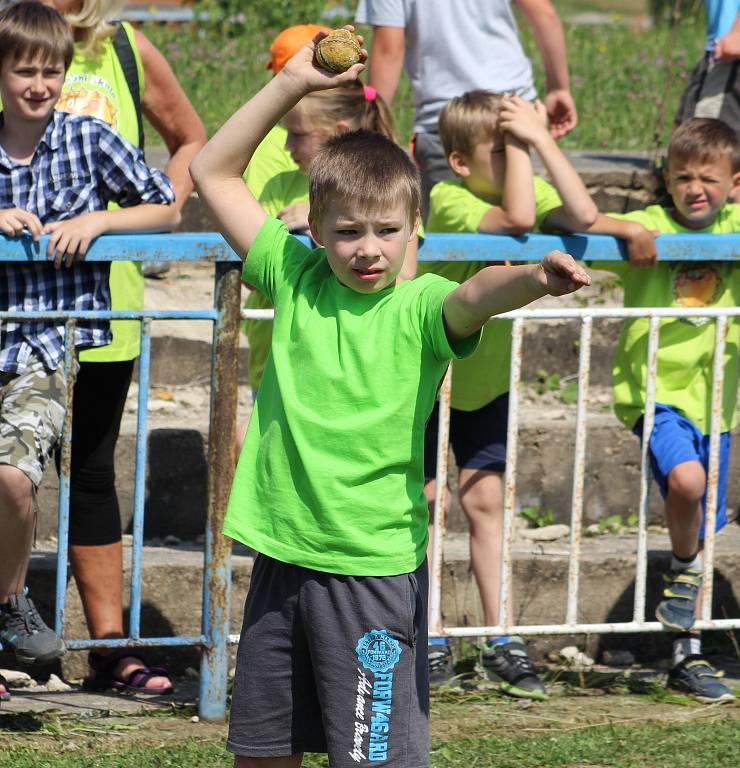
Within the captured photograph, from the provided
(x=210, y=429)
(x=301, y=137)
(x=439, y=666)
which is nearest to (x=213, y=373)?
(x=210, y=429)

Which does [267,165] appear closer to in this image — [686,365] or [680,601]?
[686,365]

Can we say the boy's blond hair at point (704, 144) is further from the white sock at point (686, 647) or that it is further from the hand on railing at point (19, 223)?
the hand on railing at point (19, 223)

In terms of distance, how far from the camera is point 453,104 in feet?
14.0

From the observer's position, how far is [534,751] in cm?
379

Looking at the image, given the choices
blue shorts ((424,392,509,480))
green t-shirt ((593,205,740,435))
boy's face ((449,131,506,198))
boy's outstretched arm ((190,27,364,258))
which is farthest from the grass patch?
boy's face ((449,131,506,198))

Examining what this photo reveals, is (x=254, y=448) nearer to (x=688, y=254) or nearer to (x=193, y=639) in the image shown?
(x=193, y=639)

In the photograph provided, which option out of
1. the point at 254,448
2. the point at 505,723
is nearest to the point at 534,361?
the point at 505,723

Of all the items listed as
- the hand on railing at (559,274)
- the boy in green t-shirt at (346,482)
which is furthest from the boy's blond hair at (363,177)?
the hand on railing at (559,274)

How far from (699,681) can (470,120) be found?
5.92 ft

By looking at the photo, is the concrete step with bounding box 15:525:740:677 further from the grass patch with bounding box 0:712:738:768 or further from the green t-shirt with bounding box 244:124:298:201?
the green t-shirt with bounding box 244:124:298:201

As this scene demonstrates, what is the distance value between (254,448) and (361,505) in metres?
0.27

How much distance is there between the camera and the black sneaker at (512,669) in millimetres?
4176

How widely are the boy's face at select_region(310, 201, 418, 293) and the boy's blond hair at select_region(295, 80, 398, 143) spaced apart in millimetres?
1275

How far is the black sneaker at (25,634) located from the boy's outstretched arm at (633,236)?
1.89 m
